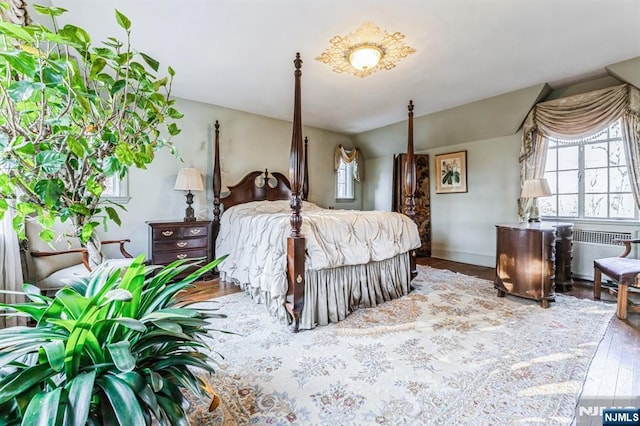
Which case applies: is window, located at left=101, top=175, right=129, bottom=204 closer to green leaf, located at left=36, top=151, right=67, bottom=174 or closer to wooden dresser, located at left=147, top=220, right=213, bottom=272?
wooden dresser, located at left=147, top=220, right=213, bottom=272

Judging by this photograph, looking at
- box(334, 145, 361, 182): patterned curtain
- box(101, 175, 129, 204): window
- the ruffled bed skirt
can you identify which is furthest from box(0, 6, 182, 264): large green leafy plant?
box(334, 145, 361, 182): patterned curtain

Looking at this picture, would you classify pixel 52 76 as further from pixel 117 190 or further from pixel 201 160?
pixel 201 160

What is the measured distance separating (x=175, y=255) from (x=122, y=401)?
3320mm

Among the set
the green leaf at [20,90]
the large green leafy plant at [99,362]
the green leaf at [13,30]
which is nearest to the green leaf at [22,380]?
the large green leafy plant at [99,362]

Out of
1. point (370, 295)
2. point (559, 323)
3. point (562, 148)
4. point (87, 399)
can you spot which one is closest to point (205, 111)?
point (370, 295)

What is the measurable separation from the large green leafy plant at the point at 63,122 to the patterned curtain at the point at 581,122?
4.63m

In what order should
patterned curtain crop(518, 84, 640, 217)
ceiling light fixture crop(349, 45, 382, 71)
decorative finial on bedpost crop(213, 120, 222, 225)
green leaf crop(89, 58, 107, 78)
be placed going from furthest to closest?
1. decorative finial on bedpost crop(213, 120, 222, 225)
2. patterned curtain crop(518, 84, 640, 217)
3. ceiling light fixture crop(349, 45, 382, 71)
4. green leaf crop(89, 58, 107, 78)

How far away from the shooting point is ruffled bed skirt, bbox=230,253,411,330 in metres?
2.40

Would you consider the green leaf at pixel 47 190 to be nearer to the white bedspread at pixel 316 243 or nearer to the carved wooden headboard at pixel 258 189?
the white bedspread at pixel 316 243

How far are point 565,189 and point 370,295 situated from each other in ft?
10.9

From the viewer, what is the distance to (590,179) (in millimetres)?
3666

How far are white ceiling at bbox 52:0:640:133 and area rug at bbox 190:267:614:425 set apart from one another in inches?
91.7

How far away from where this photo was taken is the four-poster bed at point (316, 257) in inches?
92.1

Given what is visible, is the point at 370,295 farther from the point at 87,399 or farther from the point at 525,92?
the point at 525,92
